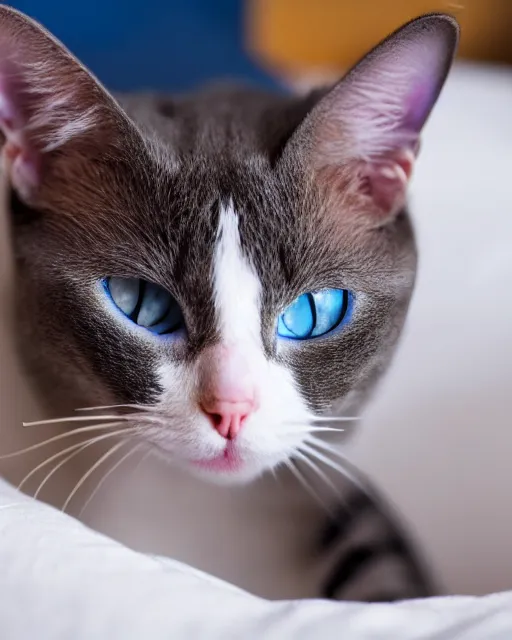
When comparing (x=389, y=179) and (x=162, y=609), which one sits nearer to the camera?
(x=162, y=609)

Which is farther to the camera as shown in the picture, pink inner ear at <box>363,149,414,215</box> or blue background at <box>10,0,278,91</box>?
blue background at <box>10,0,278,91</box>

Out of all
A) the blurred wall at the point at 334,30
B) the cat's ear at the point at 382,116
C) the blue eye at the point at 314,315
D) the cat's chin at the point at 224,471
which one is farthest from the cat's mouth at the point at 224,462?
the blurred wall at the point at 334,30

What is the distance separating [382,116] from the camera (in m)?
0.69

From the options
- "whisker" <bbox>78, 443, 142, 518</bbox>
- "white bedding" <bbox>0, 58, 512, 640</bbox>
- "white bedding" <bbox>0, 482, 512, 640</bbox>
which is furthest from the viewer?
"white bedding" <bbox>0, 58, 512, 640</bbox>

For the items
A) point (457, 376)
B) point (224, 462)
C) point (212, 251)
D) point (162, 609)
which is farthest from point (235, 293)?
point (457, 376)

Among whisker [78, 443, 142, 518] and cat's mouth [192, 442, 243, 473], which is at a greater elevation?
cat's mouth [192, 442, 243, 473]

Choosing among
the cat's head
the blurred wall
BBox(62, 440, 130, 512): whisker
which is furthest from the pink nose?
the blurred wall

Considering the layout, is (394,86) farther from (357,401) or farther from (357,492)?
(357,492)

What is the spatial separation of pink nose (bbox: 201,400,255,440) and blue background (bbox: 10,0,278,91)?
0.90 metres

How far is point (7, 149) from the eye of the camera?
0.70m

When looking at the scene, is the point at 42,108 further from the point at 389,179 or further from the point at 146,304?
the point at 389,179

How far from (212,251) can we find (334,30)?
115cm

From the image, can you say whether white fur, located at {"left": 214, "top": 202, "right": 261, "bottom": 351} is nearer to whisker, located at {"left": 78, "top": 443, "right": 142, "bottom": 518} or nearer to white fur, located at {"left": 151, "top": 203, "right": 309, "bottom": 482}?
white fur, located at {"left": 151, "top": 203, "right": 309, "bottom": 482}

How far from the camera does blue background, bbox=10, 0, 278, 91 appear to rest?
1.45m
